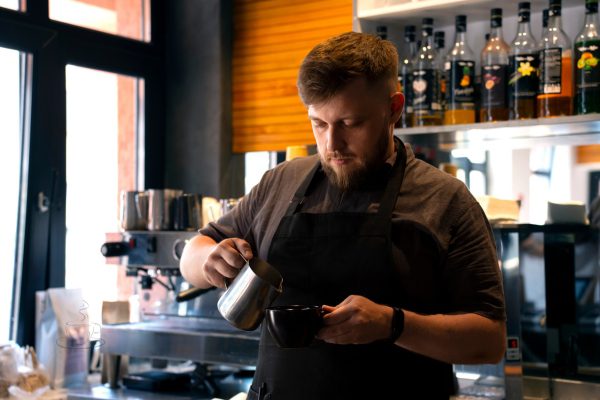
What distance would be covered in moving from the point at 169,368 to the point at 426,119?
5.38 feet

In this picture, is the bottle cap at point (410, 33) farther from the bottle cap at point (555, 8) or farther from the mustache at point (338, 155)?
the mustache at point (338, 155)

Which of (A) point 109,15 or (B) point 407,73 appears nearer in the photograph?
(B) point 407,73

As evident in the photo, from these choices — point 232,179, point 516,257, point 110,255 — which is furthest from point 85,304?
point 516,257

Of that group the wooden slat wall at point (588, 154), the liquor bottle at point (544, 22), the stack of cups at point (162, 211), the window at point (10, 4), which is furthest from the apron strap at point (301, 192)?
the window at point (10, 4)

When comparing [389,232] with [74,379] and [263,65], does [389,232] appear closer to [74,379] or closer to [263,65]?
[74,379]

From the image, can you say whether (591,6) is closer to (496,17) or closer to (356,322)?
(496,17)

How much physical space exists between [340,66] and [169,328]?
6.03 ft

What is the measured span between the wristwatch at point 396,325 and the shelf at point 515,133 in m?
1.11

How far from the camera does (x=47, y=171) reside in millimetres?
3564

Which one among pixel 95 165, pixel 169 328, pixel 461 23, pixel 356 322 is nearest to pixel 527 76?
pixel 461 23

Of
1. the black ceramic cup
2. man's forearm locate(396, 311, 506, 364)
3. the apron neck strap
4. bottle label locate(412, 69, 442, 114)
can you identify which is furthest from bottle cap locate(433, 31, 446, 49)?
the black ceramic cup

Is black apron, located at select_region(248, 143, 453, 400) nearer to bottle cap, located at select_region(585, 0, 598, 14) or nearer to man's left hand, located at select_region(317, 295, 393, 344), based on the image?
man's left hand, located at select_region(317, 295, 393, 344)

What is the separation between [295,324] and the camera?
1.45 meters

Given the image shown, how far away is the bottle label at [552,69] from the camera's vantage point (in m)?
2.38
